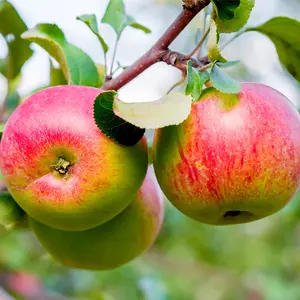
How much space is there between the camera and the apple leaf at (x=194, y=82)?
0.86m

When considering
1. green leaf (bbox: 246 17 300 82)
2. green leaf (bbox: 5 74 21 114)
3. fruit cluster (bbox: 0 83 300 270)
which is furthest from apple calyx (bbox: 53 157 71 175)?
green leaf (bbox: 5 74 21 114)

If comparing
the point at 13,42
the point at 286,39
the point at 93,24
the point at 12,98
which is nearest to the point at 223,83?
the point at 286,39

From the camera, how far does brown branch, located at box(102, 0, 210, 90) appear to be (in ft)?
3.01

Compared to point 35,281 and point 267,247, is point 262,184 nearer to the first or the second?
point 35,281

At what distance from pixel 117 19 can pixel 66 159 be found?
1.72 feet

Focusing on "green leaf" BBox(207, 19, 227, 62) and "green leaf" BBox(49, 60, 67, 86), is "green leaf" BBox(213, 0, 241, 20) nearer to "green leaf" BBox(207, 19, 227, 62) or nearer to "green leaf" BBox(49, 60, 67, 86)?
"green leaf" BBox(207, 19, 227, 62)

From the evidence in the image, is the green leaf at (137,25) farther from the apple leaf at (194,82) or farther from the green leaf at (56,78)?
the apple leaf at (194,82)

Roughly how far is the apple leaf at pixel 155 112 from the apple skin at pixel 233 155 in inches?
2.7

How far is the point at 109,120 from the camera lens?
2.66 feet

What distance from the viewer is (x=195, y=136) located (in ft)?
2.81

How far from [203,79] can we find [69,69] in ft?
1.08

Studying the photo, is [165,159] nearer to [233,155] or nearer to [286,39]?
[233,155]

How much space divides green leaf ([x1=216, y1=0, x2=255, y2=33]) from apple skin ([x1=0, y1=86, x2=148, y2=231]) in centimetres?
27

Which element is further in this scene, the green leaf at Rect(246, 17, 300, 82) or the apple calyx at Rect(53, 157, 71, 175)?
the green leaf at Rect(246, 17, 300, 82)
